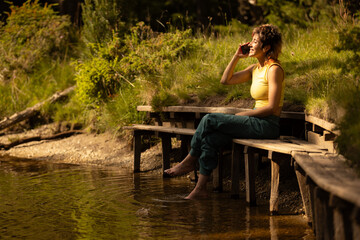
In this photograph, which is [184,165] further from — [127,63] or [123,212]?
[127,63]

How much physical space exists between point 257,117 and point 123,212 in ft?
5.86

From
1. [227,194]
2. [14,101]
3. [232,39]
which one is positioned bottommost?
[227,194]

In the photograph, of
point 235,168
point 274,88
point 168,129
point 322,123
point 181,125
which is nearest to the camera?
point 322,123

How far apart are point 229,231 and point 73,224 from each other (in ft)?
4.90

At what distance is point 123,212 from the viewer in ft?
19.7

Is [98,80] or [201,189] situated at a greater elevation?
[98,80]

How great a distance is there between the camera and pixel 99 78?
1048 cm

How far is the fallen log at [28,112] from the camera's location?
1180 centimetres

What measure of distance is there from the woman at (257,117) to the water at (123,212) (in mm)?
574

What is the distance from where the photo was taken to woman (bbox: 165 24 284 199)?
6164 millimetres

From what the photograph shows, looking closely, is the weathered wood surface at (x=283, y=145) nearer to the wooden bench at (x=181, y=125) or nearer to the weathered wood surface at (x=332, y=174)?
the weathered wood surface at (x=332, y=174)

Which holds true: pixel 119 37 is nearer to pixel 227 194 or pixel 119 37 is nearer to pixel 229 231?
pixel 227 194

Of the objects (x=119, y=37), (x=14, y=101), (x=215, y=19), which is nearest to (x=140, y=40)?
(x=119, y=37)

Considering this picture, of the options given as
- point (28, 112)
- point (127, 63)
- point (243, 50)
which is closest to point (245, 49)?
point (243, 50)
